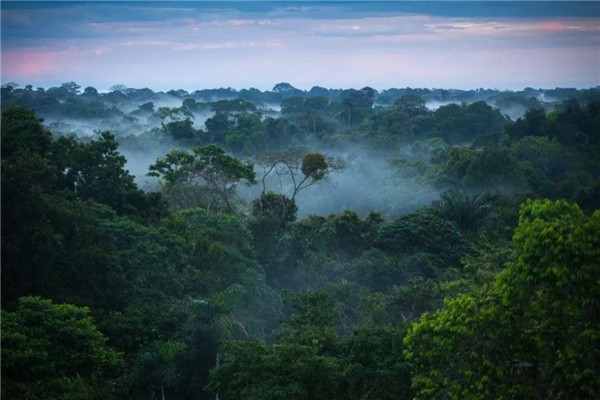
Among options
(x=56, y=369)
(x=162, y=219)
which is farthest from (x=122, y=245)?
(x=56, y=369)

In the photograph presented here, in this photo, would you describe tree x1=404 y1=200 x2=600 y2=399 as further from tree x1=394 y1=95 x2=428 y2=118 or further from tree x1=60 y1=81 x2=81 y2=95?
tree x1=60 y1=81 x2=81 y2=95

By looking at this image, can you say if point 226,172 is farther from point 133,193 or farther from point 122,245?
point 122,245

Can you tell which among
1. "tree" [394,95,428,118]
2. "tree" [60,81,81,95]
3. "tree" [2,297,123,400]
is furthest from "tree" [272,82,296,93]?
"tree" [2,297,123,400]

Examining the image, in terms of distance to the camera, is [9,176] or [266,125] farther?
[266,125]

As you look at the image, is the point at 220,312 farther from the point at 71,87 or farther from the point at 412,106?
the point at 71,87

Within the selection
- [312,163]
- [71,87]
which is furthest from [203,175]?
[71,87]

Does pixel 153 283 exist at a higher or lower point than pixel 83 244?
lower
